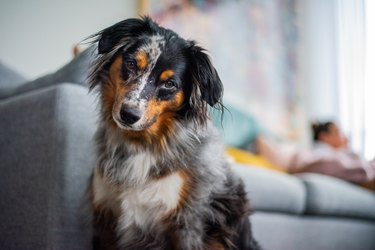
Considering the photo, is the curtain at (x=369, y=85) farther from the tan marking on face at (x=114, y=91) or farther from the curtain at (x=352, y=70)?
the tan marking on face at (x=114, y=91)

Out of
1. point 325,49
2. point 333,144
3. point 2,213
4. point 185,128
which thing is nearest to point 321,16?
point 325,49

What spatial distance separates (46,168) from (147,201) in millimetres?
462

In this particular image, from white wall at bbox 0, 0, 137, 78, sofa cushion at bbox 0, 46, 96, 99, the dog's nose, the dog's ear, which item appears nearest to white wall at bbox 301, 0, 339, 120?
white wall at bbox 0, 0, 137, 78

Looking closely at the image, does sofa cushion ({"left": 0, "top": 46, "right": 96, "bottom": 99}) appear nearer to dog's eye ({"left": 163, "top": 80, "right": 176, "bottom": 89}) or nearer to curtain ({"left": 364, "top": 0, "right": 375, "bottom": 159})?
dog's eye ({"left": 163, "top": 80, "right": 176, "bottom": 89})

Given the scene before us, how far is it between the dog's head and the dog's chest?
0.21 m

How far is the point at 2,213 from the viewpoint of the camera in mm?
1636

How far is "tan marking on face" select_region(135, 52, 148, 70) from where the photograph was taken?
1.33 meters

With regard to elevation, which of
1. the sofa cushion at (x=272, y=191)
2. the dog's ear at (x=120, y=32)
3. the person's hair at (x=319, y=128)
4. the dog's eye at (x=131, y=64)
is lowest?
the person's hair at (x=319, y=128)

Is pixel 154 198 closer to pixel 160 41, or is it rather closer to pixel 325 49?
pixel 160 41

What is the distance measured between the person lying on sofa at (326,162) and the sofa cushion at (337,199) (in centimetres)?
13

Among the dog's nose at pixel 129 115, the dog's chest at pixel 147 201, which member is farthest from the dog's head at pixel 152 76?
the dog's chest at pixel 147 201

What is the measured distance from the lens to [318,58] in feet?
17.9

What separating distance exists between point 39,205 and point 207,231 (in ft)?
2.14

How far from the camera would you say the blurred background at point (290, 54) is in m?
4.33
